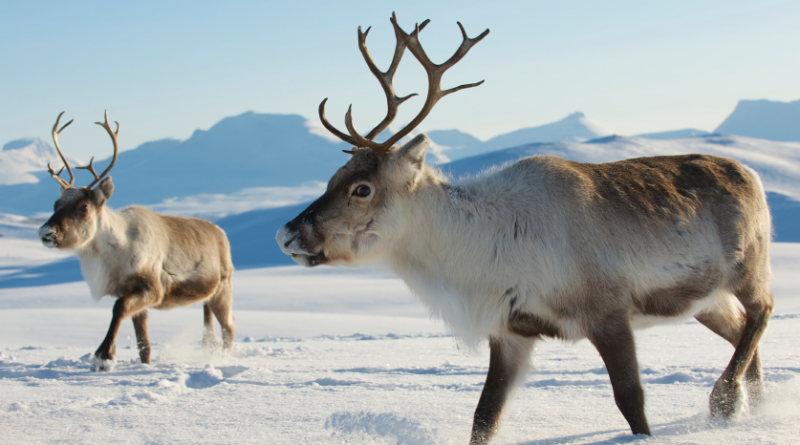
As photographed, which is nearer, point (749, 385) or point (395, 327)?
point (749, 385)

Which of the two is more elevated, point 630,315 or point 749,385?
point 630,315

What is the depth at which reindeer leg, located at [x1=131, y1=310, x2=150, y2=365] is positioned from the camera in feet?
21.2

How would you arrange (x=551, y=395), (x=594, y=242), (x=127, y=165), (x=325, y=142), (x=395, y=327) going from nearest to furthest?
(x=594, y=242) → (x=551, y=395) → (x=395, y=327) → (x=127, y=165) → (x=325, y=142)

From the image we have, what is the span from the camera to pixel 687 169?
12.2ft

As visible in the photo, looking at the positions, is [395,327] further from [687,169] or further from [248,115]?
[248,115]

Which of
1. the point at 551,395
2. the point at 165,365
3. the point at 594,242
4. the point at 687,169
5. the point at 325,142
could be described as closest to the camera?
the point at 594,242

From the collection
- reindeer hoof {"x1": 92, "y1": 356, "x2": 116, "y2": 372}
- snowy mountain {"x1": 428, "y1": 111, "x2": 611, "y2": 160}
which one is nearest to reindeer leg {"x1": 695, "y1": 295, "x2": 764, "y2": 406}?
reindeer hoof {"x1": 92, "y1": 356, "x2": 116, "y2": 372}

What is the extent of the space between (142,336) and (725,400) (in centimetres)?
554

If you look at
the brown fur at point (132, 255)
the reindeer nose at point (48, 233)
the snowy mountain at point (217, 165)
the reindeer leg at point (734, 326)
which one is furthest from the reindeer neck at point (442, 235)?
the snowy mountain at point (217, 165)

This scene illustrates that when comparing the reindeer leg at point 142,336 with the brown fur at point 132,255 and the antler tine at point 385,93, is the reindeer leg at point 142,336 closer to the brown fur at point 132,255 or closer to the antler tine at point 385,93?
the brown fur at point 132,255

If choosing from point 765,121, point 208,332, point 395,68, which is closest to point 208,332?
point 208,332

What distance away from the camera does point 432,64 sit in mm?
3748

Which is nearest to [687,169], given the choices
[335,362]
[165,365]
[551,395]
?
[551,395]

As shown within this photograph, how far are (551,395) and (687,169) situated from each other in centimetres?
173
